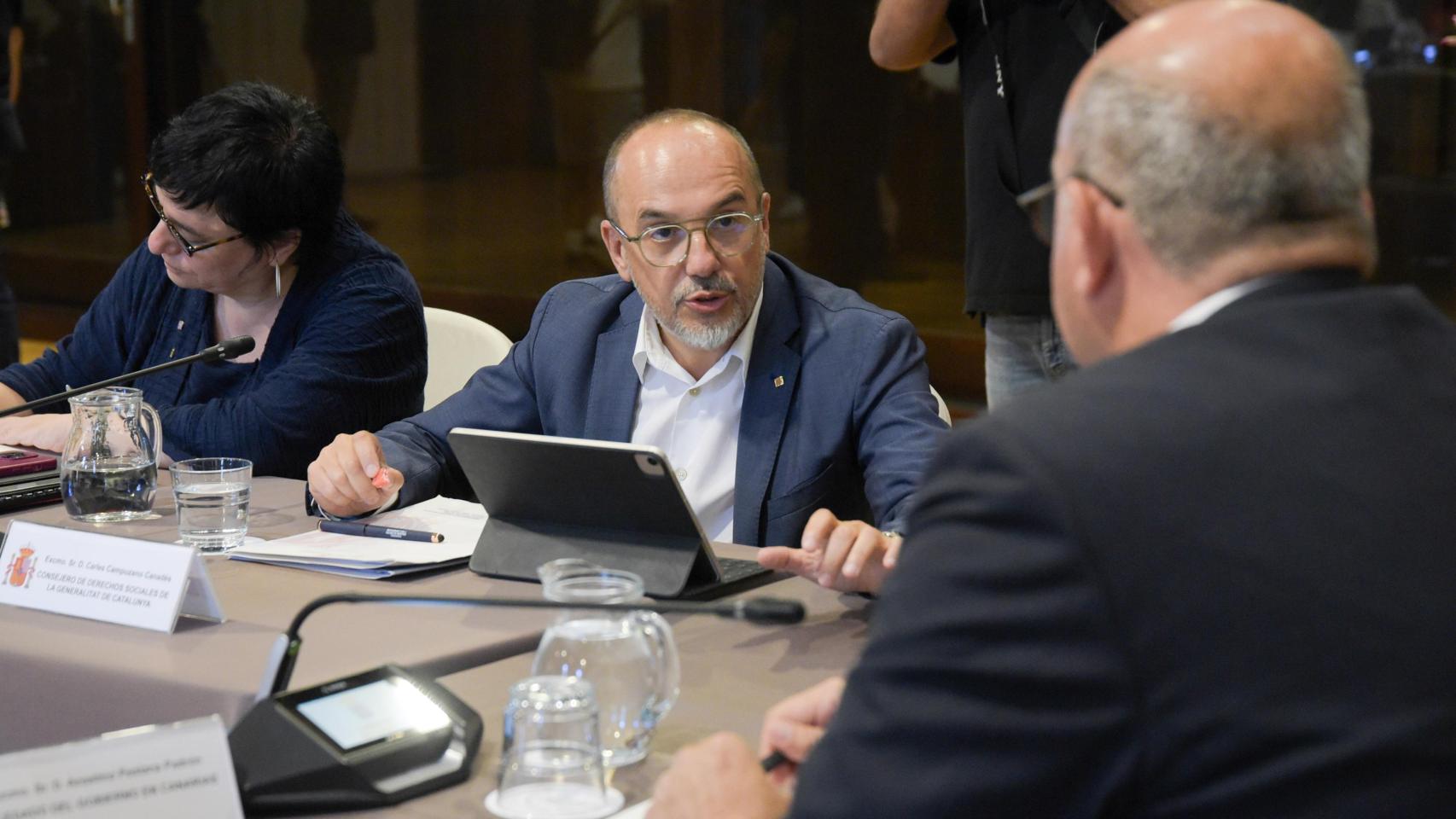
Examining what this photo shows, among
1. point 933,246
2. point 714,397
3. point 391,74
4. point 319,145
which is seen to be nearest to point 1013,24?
point 714,397

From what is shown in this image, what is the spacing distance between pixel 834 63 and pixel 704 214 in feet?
10.1

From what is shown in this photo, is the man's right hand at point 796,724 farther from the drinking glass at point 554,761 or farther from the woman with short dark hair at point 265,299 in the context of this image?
the woman with short dark hair at point 265,299

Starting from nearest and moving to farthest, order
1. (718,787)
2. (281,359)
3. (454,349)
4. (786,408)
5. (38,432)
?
(718,787) < (786,408) < (38,432) < (281,359) < (454,349)

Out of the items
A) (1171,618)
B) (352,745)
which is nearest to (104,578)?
(352,745)

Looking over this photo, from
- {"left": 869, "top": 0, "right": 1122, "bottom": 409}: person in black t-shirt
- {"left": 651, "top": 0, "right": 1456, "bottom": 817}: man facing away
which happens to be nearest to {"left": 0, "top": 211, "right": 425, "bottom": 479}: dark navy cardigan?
{"left": 869, "top": 0, "right": 1122, "bottom": 409}: person in black t-shirt

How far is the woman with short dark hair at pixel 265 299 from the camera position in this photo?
2627 millimetres

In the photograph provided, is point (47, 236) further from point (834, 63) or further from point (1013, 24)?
point (1013, 24)

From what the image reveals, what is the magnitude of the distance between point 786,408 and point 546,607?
107cm

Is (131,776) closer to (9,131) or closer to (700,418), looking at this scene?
(700,418)

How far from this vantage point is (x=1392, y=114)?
419cm

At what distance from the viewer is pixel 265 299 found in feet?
9.27

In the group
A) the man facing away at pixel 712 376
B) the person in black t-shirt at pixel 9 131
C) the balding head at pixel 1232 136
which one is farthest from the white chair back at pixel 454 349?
the balding head at pixel 1232 136

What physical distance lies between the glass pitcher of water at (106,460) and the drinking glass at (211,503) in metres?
0.16

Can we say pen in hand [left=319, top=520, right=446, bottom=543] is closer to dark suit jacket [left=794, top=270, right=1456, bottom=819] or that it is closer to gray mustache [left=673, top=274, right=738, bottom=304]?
gray mustache [left=673, top=274, right=738, bottom=304]
